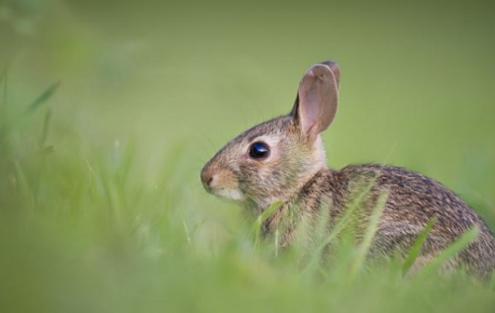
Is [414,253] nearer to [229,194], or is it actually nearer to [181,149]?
[229,194]

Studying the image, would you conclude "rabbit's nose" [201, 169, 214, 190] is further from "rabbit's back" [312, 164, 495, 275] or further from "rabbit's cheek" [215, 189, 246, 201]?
"rabbit's back" [312, 164, 495, 275]

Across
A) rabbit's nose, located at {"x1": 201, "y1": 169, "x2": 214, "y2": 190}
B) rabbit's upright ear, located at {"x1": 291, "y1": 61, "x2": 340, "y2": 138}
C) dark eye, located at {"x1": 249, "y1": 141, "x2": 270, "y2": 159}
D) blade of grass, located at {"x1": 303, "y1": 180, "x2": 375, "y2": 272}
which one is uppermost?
rabbit's upright ear, located at {"x1": 291, "y1": 61, "x2": 340, "y2": 138}

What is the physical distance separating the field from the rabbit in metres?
0.26

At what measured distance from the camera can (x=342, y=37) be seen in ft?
63.7

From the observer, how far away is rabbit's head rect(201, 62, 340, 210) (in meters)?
6.55

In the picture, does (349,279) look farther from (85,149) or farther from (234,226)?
(85,149)

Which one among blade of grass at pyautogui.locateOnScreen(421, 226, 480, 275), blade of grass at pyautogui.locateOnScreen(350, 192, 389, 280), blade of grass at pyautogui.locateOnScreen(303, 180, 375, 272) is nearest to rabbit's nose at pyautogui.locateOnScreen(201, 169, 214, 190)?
blade of grass at pyautogui.locateOnScreen(303, 180, 375, 272)

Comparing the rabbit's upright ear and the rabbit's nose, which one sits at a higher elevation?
the rabbit's upright ear

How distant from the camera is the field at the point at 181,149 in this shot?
385 centimetres

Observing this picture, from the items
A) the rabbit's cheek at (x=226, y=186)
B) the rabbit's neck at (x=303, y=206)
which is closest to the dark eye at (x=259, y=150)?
the rabbit's cheek at (x=226, y=186)

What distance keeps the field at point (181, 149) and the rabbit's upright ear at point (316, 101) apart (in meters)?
0.65

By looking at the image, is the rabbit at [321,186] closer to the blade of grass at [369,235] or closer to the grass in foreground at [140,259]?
the blade of grass at [369,235]

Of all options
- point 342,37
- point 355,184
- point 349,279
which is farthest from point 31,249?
point 342,37

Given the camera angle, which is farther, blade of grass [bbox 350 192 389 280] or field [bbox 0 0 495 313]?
blade of grass [bbox 350 192 389 280]
